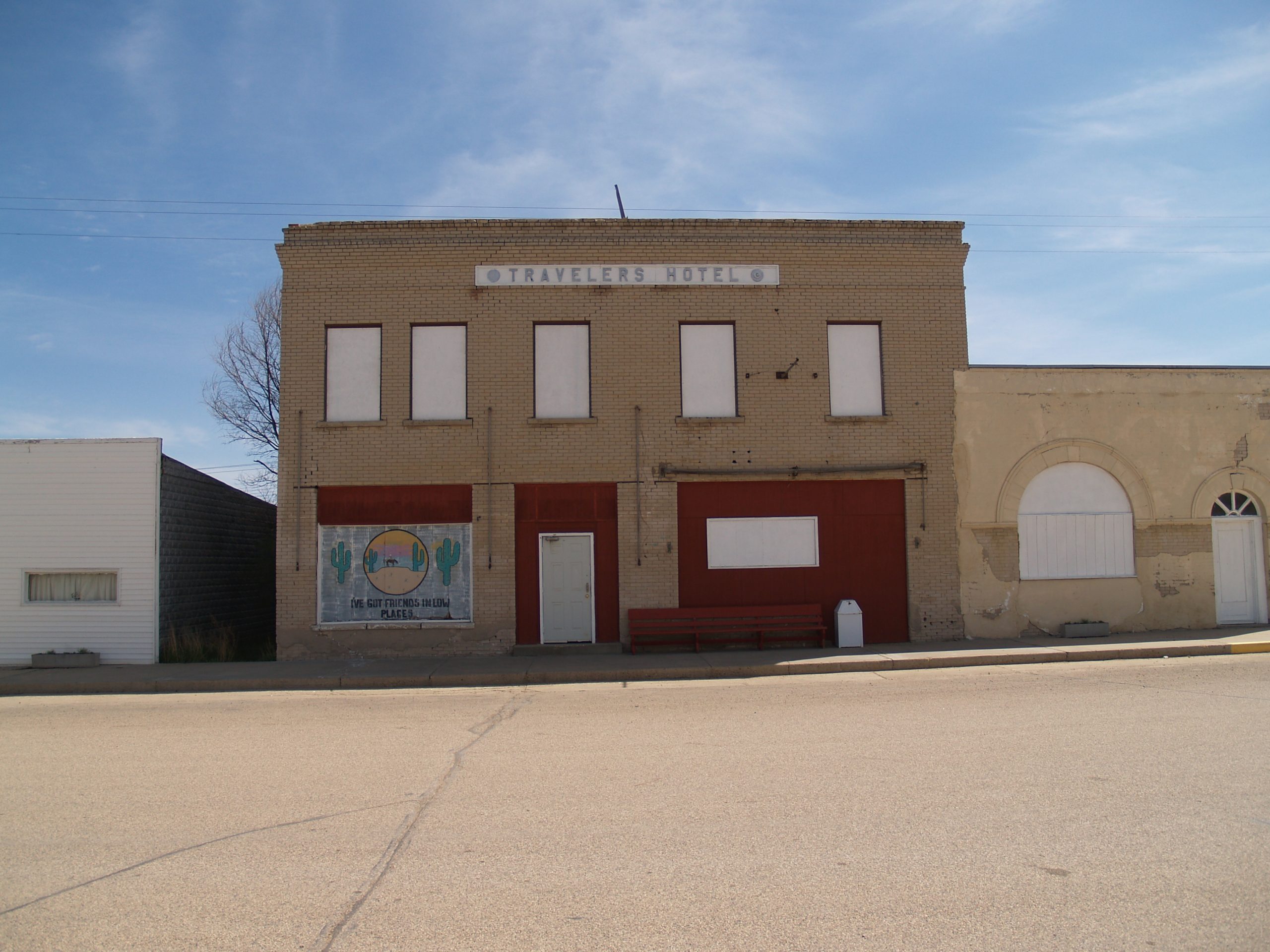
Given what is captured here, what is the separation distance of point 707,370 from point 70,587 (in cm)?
1178

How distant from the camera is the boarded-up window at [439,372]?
1644 centimetres

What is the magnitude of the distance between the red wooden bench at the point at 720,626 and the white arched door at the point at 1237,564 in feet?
25.8

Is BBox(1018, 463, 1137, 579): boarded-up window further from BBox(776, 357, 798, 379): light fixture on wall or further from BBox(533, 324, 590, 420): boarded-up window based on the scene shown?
BBox(533, 324, 590, 420): boarded-up window

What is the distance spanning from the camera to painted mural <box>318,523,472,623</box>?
16.1 meters

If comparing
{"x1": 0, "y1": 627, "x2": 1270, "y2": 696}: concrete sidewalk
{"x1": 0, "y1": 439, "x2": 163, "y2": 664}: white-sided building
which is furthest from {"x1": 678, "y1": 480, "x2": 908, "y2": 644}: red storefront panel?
{"x1": 0, "y1": 439, "x2": 163, "y2": 664}: white-sided building

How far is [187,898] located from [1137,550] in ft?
55.9

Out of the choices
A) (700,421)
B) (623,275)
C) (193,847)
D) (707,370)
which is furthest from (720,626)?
(193,847)

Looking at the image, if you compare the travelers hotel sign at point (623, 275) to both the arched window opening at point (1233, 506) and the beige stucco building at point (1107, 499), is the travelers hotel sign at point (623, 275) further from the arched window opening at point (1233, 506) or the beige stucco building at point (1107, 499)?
the arched window opening at point (1233, 506)

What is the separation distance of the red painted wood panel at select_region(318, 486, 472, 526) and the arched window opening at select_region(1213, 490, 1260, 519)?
14.1 meters

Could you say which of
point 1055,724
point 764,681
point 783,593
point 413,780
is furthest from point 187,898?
point 783,593

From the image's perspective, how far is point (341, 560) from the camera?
1617 centimetres

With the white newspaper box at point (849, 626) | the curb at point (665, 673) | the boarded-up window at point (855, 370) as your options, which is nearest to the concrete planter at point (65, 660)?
the curb at point (665, 673)

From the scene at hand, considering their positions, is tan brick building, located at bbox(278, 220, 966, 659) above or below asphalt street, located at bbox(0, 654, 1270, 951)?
above

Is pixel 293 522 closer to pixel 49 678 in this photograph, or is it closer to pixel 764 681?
pixel 49 678
